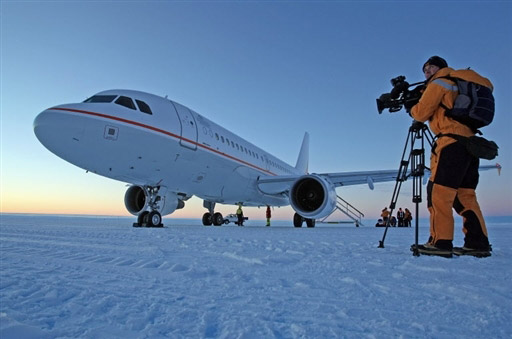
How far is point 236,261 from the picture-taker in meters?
2.64

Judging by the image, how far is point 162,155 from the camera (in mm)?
8102

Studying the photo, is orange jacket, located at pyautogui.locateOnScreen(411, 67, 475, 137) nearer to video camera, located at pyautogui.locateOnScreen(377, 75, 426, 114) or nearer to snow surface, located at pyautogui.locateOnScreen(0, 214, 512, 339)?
video camera, located at pyautogui.locateOnScreen(377, 75, 426, 114)

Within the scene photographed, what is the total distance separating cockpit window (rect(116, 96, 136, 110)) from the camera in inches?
299

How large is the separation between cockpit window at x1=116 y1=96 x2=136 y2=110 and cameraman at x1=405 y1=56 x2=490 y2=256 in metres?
6.43

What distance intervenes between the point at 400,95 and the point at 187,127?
6346 mm

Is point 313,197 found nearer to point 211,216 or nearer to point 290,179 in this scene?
point 290,179

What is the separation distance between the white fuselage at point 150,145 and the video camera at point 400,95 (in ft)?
18.6

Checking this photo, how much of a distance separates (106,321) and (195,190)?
30.4 feet

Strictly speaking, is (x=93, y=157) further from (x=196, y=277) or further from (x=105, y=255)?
(x=196, y=277)

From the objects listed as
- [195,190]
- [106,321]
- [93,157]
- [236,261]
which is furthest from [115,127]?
[106,321]

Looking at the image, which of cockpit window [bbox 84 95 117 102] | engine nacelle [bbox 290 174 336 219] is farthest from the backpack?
cockpit window [bbox 84 95 117 102]

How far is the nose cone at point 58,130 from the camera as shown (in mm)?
6441

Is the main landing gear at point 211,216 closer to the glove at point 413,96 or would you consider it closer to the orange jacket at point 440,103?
the glove at point 413,96

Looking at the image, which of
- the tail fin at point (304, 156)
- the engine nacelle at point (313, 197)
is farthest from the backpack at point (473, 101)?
the tail fin at point (304, 156)
